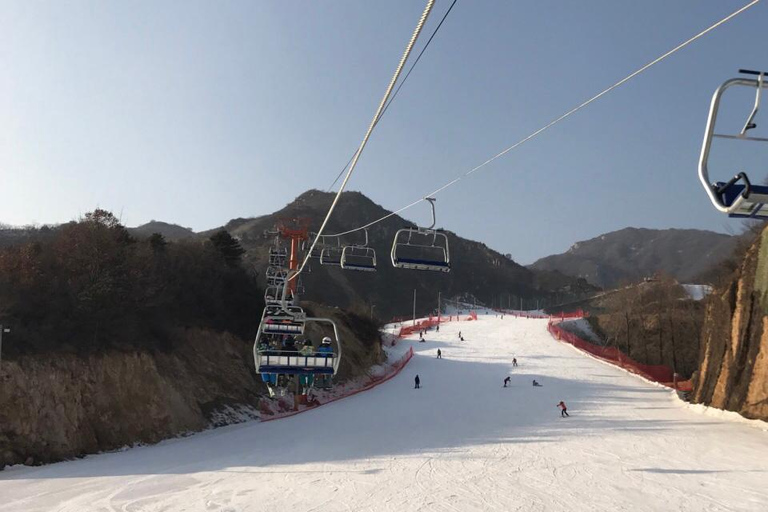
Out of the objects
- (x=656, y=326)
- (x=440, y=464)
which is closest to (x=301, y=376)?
(x=440, y=464)

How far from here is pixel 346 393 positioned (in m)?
30.8

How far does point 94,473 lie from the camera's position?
15.4 m

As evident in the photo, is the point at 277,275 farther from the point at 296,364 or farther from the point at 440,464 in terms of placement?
the point at 440,464

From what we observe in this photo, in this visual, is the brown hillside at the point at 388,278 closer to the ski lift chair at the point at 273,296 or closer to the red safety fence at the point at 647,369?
the red safety fence at the point at 647,369

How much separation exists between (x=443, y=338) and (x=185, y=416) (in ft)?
116

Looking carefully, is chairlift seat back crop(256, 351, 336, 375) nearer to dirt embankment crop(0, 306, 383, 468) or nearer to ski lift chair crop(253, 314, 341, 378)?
ski lift chair crop(253, 314, 341, 378)

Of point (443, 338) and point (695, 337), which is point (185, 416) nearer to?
point (443, 338)

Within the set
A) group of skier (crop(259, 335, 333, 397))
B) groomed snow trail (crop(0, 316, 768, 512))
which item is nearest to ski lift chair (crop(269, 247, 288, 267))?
groomed snow trail (crop(0, 316, 768, 512))

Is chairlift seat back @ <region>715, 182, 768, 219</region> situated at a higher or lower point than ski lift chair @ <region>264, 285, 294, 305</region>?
higher

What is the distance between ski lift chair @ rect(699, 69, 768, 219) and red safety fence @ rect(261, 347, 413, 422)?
74.0 feet

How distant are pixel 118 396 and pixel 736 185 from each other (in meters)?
21.5

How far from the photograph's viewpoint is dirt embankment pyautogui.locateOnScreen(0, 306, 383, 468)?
17.1 m

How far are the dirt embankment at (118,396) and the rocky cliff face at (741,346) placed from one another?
2196cm

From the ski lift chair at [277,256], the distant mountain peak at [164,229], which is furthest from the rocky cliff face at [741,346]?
the distant mountain peak at [164,229]
